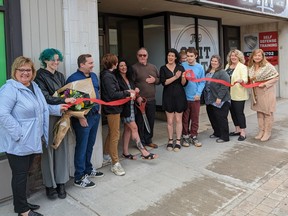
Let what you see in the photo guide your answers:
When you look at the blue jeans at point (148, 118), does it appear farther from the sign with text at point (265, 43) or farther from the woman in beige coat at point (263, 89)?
the sign with text at point (265, 43)

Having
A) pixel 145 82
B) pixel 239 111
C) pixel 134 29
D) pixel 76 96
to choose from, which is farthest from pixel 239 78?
pixel 134 29

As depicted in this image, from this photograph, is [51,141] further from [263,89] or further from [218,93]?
[263,89]

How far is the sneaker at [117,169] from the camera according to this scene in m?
4.29

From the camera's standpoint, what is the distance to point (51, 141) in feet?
11.7

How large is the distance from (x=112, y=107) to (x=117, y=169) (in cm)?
86

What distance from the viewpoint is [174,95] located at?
509 cm

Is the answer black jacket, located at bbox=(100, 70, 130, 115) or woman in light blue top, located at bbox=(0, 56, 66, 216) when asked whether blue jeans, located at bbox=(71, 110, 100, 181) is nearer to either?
black jacket, located at bbox=(100, 70, 130, 115)

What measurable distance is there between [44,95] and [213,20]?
694cm

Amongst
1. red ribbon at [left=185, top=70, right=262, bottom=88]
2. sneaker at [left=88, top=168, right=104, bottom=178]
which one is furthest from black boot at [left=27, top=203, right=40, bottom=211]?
red ribbon at [left=185, top=70, right=262, bottom=88]

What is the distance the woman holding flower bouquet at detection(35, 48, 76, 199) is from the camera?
11.4 feet

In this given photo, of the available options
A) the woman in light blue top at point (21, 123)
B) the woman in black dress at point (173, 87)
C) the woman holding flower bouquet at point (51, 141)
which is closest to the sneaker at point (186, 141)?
the woman in black dress at point (173, 87)

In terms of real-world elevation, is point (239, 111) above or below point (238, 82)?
below

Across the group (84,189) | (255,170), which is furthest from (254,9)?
(84,189)

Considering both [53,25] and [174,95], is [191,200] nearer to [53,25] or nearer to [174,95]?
[174,95]
